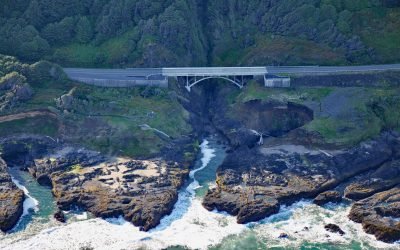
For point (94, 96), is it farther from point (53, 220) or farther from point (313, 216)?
point (313, 216)

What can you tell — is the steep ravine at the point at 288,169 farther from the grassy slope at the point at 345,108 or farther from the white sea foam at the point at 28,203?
the white sea foam at the point at 28,203

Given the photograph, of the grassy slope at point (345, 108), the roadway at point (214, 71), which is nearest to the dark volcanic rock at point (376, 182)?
the grassy slope at point (345, 108)

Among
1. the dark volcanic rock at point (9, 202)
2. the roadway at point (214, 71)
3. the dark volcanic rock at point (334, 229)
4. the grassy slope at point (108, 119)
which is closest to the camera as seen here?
the dark volcanic rock at point (334, 229)

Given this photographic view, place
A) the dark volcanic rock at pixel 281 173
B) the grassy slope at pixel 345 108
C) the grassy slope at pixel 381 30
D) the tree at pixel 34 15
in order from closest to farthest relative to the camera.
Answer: the dark volcanic rock at pixel 281 173
the grassy slope at pixel 345 108
the grassy slope at pixel 381 30
the tree at pixel 34 15

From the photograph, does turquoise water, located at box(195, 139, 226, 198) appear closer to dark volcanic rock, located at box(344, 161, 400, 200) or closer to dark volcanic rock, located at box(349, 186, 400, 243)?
dark volcanic rock, located at box(344, 161, 400, 200)

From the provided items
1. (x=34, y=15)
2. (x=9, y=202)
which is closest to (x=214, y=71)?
(x=34, y=15)

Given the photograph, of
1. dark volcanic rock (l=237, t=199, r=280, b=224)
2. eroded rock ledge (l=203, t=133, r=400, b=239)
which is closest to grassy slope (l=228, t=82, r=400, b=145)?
eroded rock ledge (l=203, t=133, r=400, b=239)
